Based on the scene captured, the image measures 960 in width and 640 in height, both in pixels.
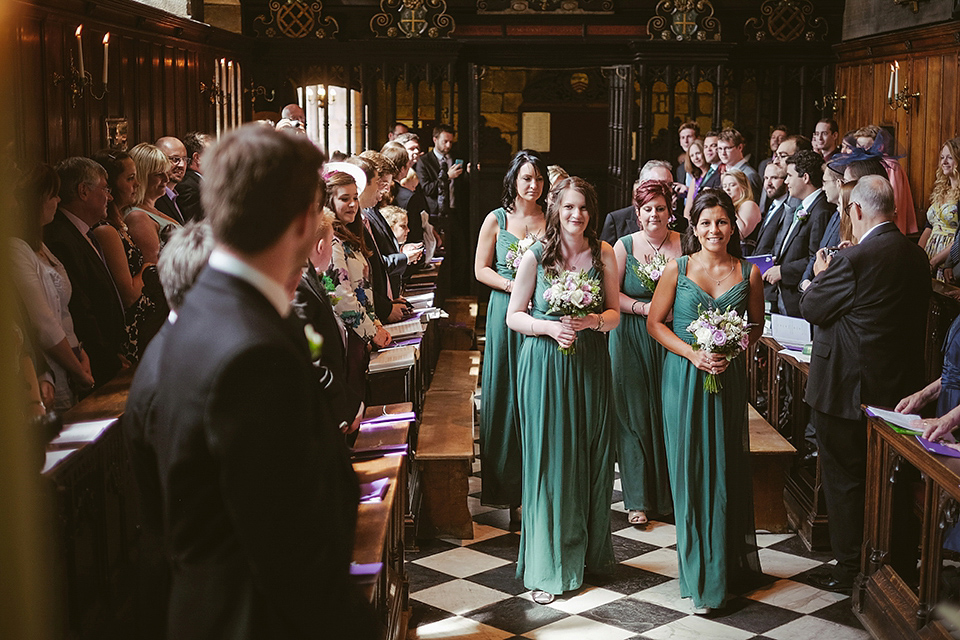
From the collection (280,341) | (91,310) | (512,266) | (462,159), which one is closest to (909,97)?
(462,159)

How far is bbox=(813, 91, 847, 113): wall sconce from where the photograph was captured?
11.4 metres

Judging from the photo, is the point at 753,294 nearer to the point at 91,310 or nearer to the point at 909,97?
the point at 91,310

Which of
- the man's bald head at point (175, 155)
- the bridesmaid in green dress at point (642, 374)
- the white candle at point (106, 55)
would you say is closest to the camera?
the bridesmaid in green dress at point (642, 374)

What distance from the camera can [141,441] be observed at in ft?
5.46

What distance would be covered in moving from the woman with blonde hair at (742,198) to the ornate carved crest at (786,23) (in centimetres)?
490

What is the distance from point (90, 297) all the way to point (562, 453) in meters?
2.23

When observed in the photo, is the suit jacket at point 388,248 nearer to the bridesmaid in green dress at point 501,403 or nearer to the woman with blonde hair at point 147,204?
the bridesmaid in green dress at point 501,403

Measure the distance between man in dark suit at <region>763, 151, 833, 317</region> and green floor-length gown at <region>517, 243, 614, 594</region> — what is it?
260 centimetres

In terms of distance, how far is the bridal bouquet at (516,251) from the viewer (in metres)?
5.53

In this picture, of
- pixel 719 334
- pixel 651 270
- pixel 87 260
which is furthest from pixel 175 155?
pixel 719 334

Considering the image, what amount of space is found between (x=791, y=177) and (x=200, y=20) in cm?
640

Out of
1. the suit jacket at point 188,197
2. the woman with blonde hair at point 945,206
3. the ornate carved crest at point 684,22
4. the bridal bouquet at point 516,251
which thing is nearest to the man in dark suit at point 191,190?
the suit jacket at point 188,197

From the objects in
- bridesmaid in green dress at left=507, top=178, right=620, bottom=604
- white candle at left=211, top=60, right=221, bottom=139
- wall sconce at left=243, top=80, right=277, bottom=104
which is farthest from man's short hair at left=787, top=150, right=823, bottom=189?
wall sconce at left=243, top=80, right=277, bottom=104

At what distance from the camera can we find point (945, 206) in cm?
677
